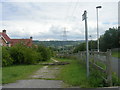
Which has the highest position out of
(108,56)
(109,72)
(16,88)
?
(108,56)

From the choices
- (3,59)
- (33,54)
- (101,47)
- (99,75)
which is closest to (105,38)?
(101,47)

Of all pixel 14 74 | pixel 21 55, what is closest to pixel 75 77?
pixel 14 74

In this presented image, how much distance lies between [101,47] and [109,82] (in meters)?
68.6

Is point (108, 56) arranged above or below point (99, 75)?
above

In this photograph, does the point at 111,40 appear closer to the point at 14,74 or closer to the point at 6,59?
the point at 6,59

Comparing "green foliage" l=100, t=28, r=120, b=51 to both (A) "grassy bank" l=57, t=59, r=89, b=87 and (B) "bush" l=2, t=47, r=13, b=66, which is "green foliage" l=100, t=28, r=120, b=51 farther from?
(A) "grassy bank" l=57, t=59, r=89, b=87

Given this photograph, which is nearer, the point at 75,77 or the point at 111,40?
the point at 75,77

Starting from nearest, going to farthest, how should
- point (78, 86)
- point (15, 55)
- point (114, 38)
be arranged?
point (78, 86) → point (15, 55) → point (114, 38)

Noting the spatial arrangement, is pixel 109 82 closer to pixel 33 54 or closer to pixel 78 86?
pixel 78 86

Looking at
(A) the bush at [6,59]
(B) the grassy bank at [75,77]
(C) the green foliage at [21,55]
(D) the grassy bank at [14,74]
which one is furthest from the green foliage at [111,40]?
(B) the grassy bank at [75,77]

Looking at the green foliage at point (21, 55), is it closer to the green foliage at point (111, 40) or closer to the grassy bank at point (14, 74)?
the grassy bank at point (14, 74)

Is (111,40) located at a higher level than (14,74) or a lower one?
higher

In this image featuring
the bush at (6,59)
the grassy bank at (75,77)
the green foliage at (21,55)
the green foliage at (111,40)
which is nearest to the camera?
the grassy bank at (75,77)

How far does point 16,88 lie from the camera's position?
7.53 metres
